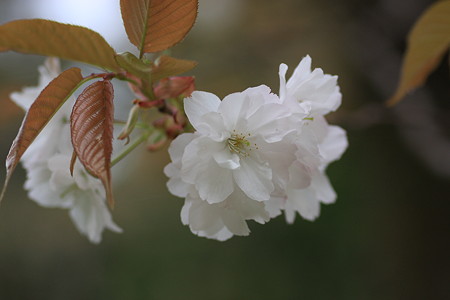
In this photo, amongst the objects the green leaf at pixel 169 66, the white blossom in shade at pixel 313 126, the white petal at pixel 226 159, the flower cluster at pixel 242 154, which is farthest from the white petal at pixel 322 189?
the green leaf at pixel 169 66

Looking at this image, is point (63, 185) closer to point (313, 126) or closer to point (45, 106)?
point (45, 106)

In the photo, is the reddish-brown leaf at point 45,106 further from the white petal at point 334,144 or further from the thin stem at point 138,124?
the white petal at point 334,144

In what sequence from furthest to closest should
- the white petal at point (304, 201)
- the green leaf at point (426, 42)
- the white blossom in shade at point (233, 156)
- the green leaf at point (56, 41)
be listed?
the green leaf at point (426, 42), the white petal at point (304, 201), the white blossom in shade at point (233, 156), the green leaf at point (56, 41)

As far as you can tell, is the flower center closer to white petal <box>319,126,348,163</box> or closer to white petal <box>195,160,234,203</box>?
white petal <box>195,160,234,203</box>

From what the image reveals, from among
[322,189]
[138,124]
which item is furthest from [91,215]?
[322,189]

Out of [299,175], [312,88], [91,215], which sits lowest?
[91,215]

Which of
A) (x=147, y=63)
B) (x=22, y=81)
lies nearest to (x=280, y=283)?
(x=22, y=81)
